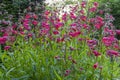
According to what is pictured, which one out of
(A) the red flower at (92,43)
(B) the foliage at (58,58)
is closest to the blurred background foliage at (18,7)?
(B) the foliage at (58,58)

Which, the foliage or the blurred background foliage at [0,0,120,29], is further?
the blurred background foliage at [0,0,120,29]

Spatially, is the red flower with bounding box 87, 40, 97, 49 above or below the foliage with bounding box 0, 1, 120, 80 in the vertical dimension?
above

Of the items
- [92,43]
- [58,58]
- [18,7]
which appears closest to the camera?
[58,58]

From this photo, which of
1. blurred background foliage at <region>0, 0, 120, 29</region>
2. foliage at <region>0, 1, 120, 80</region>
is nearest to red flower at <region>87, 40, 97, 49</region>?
foliage at <region>0, 1, 120, 80</region>

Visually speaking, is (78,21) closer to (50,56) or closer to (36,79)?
(50,56)

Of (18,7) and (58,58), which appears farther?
(18,7)

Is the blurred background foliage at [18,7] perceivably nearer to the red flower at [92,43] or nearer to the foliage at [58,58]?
the foliage at [58,58]

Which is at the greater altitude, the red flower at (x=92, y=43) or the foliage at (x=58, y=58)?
the red flower at (x=92, y=43)

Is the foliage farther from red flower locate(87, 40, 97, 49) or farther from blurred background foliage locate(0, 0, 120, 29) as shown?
blurred background foliage locate(0, 0, 120, 29)

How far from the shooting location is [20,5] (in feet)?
21.0

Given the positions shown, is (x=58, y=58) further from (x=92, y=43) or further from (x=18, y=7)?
(x=18, y=7)

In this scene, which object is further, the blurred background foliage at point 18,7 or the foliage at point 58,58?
the blurred background foliage at point 18,7

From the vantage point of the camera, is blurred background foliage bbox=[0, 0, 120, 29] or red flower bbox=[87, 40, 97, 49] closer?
red flower bbox=[87, 40, 97, 49]

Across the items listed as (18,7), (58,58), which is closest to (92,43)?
(58,58)
